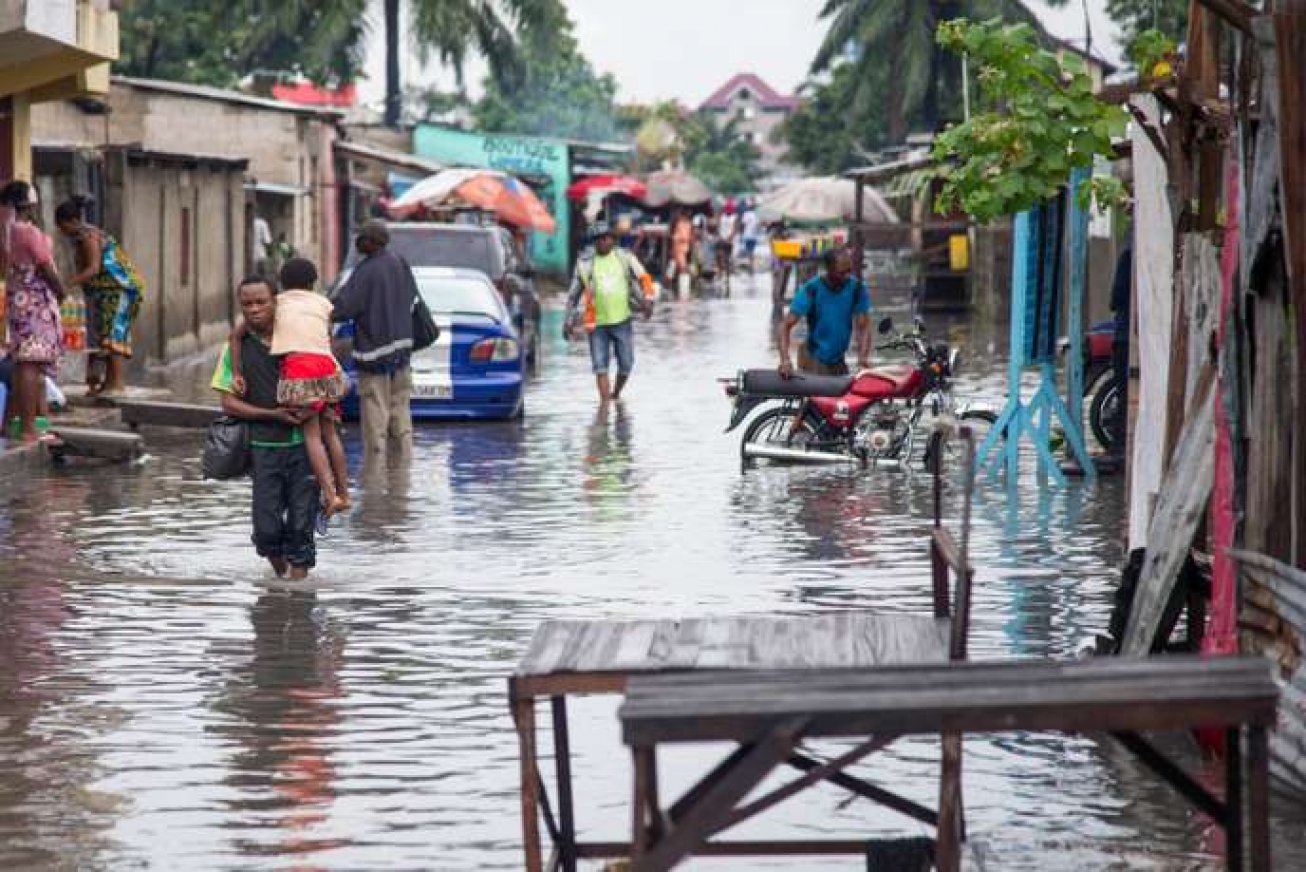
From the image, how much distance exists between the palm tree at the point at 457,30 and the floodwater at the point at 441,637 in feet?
174

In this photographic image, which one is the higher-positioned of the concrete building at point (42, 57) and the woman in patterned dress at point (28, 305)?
the concrete building at point (42, 57)

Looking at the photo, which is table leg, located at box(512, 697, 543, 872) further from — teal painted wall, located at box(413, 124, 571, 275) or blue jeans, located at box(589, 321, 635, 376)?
teal painted wall, located at box(413, 124, 571, 275)

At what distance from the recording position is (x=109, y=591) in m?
12.6

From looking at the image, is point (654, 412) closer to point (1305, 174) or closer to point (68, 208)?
point (68, 208)

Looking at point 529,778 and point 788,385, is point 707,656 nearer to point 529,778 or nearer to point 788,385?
point 529,778

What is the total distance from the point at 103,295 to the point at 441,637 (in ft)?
38.9

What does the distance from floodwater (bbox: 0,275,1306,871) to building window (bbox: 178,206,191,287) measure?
10.6 metres

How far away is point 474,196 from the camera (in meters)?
46.4

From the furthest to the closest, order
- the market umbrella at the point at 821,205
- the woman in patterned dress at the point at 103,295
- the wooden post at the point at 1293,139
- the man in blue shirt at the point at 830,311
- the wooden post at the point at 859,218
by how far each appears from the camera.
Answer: the market umbrella at the point at 821,205, the wooden post at the point at 859,218, the woman in patterned dress at the point at 103,295, the man in blue shirt at the point at 830,311, the wooden post at the point at 1293,139

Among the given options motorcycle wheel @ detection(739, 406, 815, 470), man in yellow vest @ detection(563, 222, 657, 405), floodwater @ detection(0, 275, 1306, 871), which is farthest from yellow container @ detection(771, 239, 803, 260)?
motorcycle wheel @ detection(739, 406, 815, 470)

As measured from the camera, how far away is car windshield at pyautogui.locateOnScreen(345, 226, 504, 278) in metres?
26.7

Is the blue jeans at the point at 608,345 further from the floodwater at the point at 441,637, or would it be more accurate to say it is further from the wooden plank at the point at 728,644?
the wooden plank at the point at 728,644

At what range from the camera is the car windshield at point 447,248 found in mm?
26703

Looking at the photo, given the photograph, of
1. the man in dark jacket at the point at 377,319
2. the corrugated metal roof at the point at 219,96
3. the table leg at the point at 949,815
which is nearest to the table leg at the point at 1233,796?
the table leg at the point at 949,815
